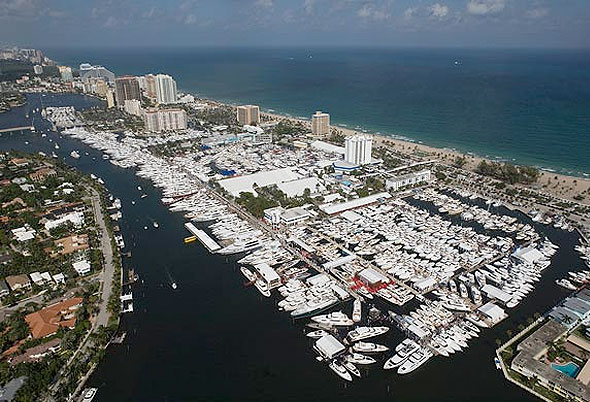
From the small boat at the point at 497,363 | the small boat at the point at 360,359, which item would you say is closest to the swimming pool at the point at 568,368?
the small boat at the point at 497,363

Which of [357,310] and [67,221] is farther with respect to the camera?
[67,221]

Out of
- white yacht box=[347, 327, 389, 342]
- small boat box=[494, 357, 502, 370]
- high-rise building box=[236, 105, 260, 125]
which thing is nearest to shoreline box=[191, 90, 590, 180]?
high-rise building box=[236, 105, 260, 125]

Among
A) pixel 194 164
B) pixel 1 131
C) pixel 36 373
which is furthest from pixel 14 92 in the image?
pixel 36 373

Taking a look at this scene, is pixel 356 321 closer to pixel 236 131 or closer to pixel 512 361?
pixel 512 361

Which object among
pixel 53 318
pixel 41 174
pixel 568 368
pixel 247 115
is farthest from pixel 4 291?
pixel 247 115

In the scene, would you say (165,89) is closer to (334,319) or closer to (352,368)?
(334,319)

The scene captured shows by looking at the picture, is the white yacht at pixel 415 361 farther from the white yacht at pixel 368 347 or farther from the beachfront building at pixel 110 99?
the beachfront building at pixel 110 99

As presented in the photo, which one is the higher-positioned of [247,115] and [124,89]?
[124,89]
